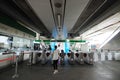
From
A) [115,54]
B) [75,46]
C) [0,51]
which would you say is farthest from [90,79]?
[75,46]

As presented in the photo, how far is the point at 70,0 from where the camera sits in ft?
12.8

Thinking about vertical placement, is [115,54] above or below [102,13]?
below

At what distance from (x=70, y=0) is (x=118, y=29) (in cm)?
736

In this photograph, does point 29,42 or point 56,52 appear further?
point 29,42

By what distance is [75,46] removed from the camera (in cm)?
1575

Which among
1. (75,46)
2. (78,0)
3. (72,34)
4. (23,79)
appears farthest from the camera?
(75,46)

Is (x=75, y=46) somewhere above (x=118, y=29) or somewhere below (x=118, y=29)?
below

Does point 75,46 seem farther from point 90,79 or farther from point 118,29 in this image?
point 90,79

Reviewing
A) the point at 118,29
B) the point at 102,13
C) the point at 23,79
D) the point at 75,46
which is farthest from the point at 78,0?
the point at 75,46

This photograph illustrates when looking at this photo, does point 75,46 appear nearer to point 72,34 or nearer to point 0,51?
point 72,34

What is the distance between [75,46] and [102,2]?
1195 cm

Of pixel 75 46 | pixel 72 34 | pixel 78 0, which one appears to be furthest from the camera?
pixel 75 46

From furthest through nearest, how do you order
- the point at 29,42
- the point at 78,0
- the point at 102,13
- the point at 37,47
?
the point at 29,42 < the point at 37,47 < the point at 102,13 < the point at 78,0

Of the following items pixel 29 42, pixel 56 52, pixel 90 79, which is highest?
pixel 29 42
